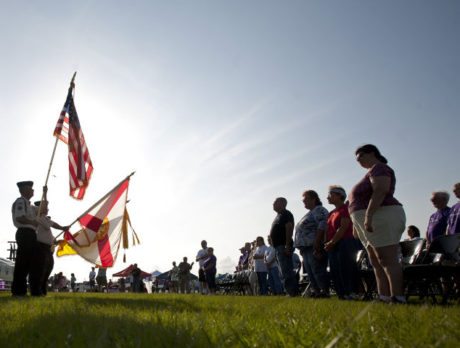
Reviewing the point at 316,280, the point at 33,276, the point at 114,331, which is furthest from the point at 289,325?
the point at 33,276

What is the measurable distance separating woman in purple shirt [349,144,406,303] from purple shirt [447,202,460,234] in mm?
2508

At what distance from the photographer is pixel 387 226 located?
430 centimetres

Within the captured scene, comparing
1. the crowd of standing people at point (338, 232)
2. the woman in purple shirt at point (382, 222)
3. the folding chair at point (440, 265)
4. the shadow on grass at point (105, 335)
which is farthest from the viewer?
the folding chair at point (440, 265)

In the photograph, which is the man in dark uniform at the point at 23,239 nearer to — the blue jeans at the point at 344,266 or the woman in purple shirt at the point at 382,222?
the blue jeans at the point at 344,266

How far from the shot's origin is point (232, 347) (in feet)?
5.02

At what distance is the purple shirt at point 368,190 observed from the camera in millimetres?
4410

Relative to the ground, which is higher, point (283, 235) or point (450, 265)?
point (283, 235)

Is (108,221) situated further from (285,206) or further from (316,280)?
(316,280)

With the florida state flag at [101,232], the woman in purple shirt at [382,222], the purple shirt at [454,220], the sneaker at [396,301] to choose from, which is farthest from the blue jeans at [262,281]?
the sneaker at [396,301]

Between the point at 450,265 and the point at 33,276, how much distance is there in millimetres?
6935

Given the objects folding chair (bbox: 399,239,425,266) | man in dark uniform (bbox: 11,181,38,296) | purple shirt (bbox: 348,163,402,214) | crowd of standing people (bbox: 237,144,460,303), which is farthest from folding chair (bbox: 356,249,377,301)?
man in dark uniform (bbox: 11,181,38,296)

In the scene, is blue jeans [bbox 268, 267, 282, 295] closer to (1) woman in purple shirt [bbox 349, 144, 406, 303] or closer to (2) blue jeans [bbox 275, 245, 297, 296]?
(2) blue jeans [bbox 275, 245, 297, 296]

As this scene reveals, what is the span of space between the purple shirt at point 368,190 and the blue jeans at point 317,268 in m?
2.46

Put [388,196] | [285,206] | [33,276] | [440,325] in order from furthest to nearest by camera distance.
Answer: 1. [285,206]
2. [33,276]
3. [388,196]
4. [440,325]
